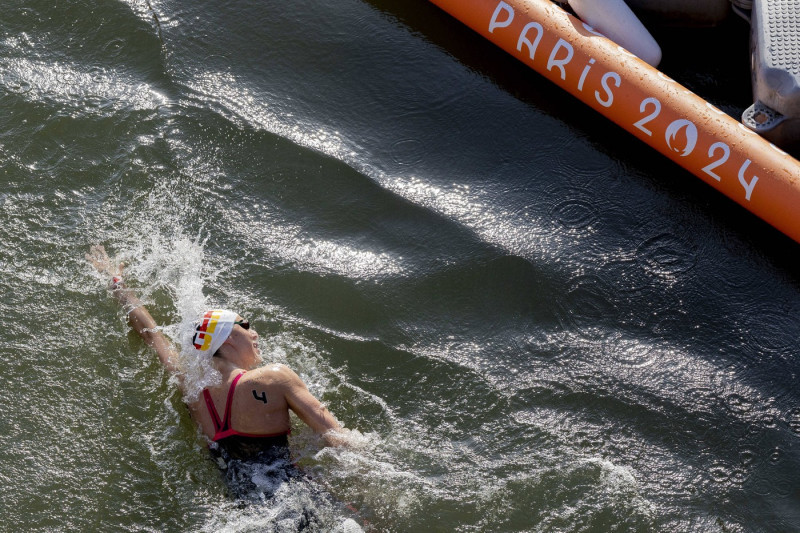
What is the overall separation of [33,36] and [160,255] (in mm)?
3198

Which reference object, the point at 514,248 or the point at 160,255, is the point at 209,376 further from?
the point at 514,248

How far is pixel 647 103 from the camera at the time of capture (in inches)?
259

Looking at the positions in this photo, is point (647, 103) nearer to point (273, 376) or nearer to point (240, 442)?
point (273, 376)

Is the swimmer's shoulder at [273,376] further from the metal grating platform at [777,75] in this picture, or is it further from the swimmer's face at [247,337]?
the metal grating platform at [777,75]

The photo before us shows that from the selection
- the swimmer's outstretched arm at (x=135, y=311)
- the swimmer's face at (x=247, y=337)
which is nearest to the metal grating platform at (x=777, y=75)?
the swimmer's face at (x=247, y=337)

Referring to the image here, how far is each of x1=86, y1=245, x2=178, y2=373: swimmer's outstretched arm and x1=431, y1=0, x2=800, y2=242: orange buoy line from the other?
156 inches

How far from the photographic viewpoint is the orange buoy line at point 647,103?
6.07 m

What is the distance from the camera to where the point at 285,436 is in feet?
16.8

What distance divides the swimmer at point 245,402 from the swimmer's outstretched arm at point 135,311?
19.1 inches

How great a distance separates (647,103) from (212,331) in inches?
154

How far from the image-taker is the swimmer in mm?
4984

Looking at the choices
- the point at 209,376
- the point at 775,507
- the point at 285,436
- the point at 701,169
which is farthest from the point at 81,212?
the point at 775,507

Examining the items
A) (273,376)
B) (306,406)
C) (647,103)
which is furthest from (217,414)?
(647,103)

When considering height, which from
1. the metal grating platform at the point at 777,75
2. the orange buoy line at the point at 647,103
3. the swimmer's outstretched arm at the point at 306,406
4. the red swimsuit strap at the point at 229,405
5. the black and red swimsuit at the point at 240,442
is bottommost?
the black and red swimsuit at the point at 240,442
